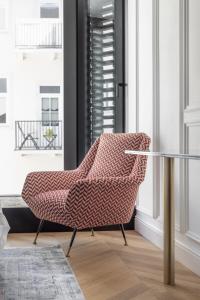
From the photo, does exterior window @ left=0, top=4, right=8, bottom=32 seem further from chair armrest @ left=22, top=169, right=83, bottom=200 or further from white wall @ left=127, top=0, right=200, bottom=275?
chair armrest @ left=22, top=169, right=83, bottom=200

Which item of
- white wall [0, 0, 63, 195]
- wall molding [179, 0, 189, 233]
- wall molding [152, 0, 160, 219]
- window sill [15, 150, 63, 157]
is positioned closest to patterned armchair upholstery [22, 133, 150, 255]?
wall molding [152, 0, 160, 219]

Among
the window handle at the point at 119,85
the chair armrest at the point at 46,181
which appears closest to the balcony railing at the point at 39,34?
the window handle at the point at 119,85

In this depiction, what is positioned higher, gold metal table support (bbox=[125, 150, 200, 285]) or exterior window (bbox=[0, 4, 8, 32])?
exterior window (bbox=[0, 4, 8, 32])

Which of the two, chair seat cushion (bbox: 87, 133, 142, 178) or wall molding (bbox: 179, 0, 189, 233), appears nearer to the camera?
wall molding (bbox: 179, 0, 189, 233)

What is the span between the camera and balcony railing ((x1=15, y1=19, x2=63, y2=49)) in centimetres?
1019

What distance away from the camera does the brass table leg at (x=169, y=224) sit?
244cm

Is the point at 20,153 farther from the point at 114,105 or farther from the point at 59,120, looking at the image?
the point at 114,105

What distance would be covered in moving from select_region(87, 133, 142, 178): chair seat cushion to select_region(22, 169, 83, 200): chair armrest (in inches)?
6.8

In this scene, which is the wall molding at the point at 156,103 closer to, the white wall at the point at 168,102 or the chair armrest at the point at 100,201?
the white wall at the point at 168,102

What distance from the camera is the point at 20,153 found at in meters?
11.0

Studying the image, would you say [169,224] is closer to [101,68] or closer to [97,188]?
[97,188]

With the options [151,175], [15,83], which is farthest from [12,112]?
[151,175]

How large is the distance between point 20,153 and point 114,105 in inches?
277

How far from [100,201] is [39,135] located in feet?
26.9
